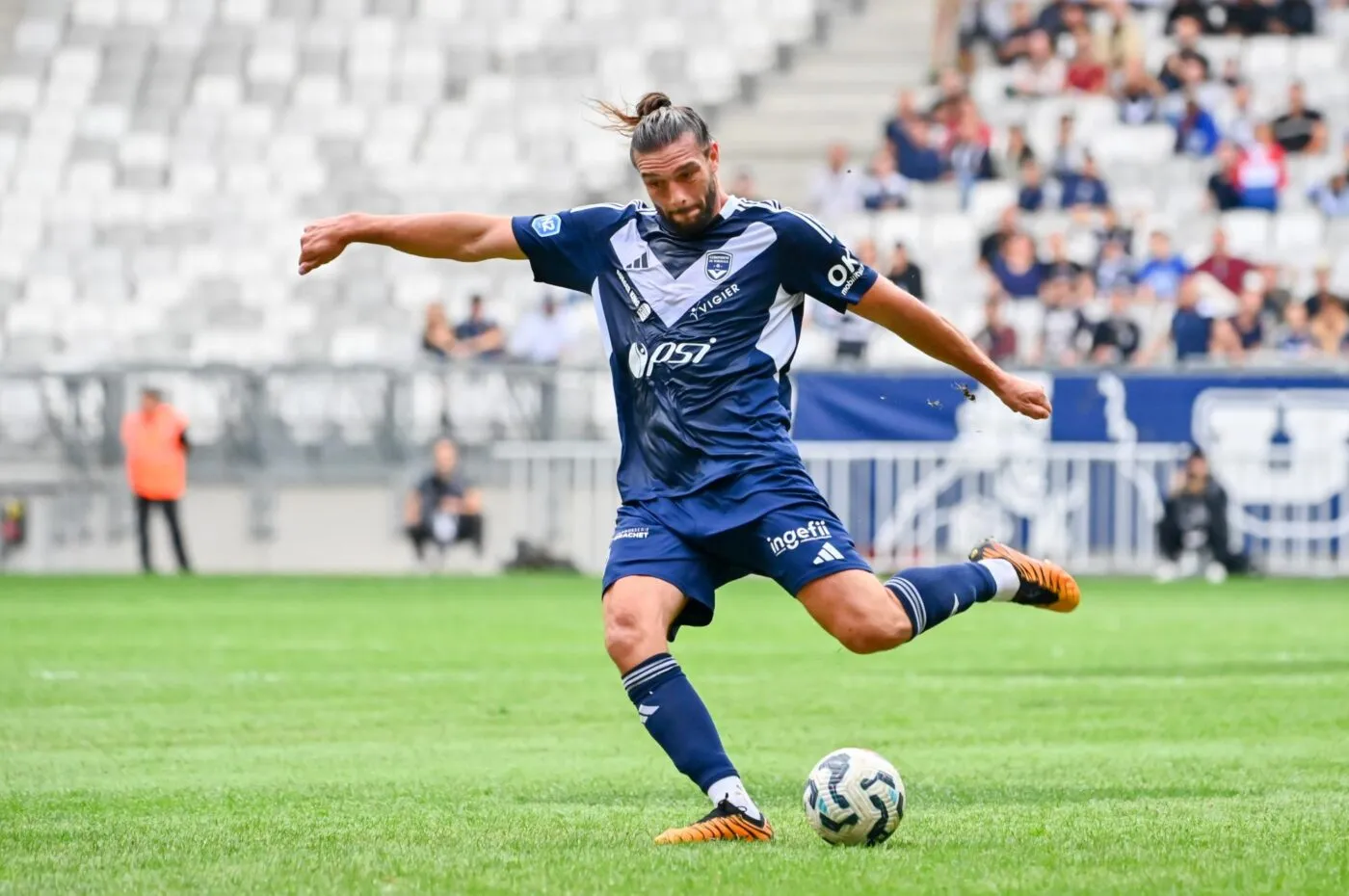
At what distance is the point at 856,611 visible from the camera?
23.2 ft

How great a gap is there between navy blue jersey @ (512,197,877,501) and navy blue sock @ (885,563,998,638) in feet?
1.85

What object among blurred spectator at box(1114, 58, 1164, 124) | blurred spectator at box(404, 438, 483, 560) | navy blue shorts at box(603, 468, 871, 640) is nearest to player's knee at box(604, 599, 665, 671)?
navy blue shorts at box(603, 468, 871, 640)

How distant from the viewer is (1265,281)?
76.6 ft

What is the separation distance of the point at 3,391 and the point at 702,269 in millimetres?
18294

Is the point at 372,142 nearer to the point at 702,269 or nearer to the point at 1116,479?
the point at 1116,479

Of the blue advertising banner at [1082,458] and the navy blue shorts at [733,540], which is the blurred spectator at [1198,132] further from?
the navy blue shorts at [733,540]

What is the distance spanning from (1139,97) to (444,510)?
380 inches

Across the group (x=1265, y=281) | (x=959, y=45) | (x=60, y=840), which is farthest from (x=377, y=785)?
(x=959, y=45)

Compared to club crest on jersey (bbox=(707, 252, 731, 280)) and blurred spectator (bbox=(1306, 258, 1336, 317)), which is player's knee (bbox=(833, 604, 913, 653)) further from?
blurred spectator (bbox=(1306, 258, 1336, 317))

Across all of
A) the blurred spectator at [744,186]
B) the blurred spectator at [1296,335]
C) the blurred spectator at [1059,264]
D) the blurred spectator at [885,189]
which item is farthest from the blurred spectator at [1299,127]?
the blurred spectator at [744,186]

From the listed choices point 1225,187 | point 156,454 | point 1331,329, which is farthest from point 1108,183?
point 156,454

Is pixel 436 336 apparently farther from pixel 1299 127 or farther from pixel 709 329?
pixel 709 329

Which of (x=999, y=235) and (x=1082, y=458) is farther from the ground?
(x=999, y=235)

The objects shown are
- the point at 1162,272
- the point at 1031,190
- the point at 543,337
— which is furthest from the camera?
the point at 1031,190
